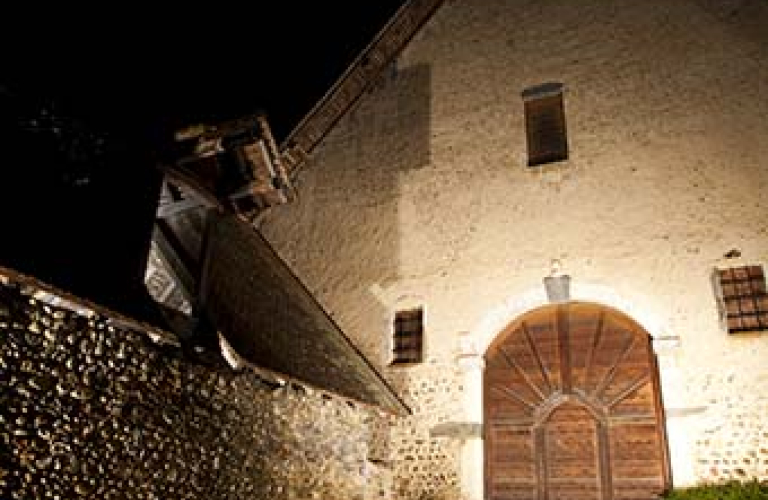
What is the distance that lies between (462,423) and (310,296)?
2.58 m

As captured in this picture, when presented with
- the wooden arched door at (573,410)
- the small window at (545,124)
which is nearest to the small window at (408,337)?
the wooden arched door at (573,410)

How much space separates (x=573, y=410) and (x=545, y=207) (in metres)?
2.37

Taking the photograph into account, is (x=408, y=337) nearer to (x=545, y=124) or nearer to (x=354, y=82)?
(x=545, y=124)

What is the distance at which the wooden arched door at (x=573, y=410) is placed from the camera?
6.74 metres

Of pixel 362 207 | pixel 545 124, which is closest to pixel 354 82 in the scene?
pixel 362 207

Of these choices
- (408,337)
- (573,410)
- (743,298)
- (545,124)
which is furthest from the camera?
(545,124)

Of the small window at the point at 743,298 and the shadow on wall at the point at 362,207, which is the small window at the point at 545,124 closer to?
the shadow on wall at the point at 362,207

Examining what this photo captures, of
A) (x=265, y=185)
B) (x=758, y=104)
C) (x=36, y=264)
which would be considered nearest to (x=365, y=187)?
(x=265, y=185)

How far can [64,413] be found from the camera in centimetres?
A: 393

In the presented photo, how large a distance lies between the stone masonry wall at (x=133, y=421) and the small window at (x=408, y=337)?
1.67m

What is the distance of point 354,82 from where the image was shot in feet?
31.9

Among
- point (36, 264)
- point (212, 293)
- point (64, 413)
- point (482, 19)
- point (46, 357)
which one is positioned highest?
point (482, 19)

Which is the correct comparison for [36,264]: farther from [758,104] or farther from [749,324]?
[758,104]

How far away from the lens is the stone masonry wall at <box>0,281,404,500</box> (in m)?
3.73
